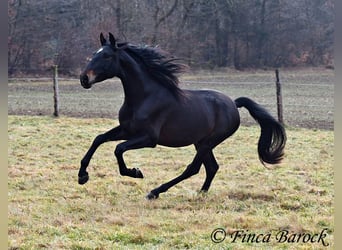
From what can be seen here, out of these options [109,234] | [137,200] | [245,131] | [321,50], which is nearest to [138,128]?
[137,200]

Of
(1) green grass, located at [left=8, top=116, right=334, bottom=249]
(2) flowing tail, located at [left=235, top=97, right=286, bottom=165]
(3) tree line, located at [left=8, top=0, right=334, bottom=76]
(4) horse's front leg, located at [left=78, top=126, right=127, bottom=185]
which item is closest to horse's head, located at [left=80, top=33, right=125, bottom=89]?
(4) horse's front leg, located at [left=78, top=126, right=127, bottom=185]

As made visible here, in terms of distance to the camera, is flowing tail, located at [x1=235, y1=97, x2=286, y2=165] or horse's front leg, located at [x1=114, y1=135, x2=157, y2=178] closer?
horse's front leg, located at [x1=114, y1=135, x2=157, y2=178]

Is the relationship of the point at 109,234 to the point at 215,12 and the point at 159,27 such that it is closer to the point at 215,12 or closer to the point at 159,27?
the point at 159,27

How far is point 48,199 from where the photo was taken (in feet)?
16.8

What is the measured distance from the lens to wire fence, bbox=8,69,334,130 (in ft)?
44.7

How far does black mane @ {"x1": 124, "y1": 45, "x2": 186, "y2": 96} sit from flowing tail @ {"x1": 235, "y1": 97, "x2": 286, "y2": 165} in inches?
40.5

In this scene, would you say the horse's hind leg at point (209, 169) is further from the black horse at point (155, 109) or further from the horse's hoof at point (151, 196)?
the horse's hoof at point (151, 196)

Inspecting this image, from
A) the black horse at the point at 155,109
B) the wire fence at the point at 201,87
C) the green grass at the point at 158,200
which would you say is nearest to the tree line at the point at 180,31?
the wire fence at the point at 201,87

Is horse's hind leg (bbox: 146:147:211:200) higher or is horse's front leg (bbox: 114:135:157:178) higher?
horse's front leg (bbox: 114:135:157:178)

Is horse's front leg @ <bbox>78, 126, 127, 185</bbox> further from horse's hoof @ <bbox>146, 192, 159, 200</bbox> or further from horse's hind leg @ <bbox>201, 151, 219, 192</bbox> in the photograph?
horse's hind leg @ <bbox>201, 151, 219, 192</bbox>

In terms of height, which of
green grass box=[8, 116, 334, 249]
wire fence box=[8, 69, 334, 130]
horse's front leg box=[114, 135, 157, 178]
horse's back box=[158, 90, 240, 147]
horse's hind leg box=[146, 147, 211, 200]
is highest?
horse's back box=[158, 90, 240, 147]

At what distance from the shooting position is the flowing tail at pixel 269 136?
5.65 meters

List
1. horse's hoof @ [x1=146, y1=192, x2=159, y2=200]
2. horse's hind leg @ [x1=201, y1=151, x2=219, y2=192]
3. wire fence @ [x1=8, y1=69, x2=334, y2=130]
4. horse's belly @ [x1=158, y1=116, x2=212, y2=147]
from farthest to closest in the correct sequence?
wire fence @ [x1=8, y1=69, x2=334, y2=130] < horse's hind leg @ [x1=201, y1=151, x2=219, y2=192] < horse's hoof @ [x1=146, y1=192, x2=159, y2=200] < horse's belly @ [x1=158, y1=116, x2=212, y2=147]

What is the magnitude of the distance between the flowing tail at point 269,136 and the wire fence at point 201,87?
5814mm
